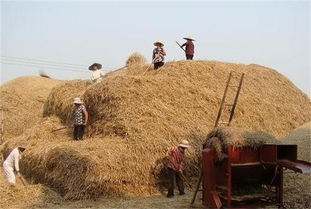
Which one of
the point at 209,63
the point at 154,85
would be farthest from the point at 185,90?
the point at 209,63

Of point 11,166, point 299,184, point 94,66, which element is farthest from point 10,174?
point 299,184

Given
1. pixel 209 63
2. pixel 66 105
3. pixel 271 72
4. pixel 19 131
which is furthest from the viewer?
pixel 19 131

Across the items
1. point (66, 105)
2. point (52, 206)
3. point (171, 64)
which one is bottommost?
point (52, 206)

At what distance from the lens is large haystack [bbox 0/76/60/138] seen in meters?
22.4

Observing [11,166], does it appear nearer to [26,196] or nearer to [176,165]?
[26,196]

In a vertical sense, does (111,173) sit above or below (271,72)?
below

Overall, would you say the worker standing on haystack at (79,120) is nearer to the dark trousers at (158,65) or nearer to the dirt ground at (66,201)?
the dirt ground at (66,201)

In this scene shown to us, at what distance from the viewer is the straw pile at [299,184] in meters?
9.45

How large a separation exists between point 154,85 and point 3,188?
5.48 metres

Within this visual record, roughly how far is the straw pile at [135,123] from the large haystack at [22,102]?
5.59 m

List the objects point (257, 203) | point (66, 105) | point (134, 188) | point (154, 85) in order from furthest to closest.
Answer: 1. point (66, 105)
2. point (154, 85)
3. point (134, 188)
4. point (257, 203)

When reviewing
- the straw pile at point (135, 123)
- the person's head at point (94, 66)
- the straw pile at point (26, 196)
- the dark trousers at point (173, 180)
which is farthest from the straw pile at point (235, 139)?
the person's head at point (94, 66)

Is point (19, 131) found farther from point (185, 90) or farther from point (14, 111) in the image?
point (185, 90)

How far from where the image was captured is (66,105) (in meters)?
15.5
